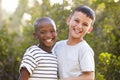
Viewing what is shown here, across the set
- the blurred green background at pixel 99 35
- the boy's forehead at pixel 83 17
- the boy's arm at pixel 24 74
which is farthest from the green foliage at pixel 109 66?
the boy's arm at pixel 24 74

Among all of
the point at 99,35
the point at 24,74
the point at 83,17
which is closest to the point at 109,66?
the point at 99,35

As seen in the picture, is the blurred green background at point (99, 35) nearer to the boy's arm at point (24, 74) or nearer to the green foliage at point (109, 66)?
the green foliage at point (109, 66)

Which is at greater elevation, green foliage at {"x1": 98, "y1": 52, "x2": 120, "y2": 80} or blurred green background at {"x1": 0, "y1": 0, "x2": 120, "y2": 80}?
blurred green background at {"x1": 0, "y1": 0, "x2": 120, "y2": 80}

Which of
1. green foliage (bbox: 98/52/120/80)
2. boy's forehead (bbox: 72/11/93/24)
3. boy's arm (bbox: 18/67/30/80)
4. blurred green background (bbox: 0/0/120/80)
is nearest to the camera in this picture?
boy's arm (bbox: 18/67/30/80)

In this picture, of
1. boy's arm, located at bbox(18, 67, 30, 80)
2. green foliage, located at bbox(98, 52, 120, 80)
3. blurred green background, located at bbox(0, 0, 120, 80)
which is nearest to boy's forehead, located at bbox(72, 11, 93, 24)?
boy's arm, located at bbox(18, 67, 30, 80)

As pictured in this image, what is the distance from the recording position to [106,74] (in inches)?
258

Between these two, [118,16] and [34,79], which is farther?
[118,16]

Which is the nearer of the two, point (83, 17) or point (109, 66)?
point (83, 17)

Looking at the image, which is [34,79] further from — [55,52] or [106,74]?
[106,74]

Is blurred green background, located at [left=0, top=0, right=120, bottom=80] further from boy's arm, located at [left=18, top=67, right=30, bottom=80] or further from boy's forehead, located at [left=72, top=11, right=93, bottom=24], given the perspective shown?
boy's arm, located at [left=18, top=67, right=30, bottom=80]

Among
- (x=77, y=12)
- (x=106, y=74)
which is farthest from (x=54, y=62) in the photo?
(x=106, y=74)

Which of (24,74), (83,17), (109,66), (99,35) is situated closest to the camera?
(24,74)

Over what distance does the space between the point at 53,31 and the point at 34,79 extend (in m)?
0.48

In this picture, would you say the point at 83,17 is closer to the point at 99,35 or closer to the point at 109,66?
the point at 109,66
